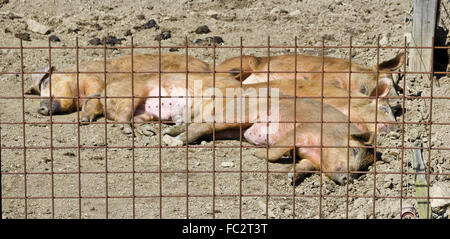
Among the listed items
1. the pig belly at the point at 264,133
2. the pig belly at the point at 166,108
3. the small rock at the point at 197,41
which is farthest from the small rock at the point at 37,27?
the pig belly at the point at 264,133

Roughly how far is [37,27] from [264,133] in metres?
4.88

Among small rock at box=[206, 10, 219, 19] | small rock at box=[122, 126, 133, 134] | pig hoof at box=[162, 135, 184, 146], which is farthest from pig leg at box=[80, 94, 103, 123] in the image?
small rock at box=[206, 10, 219, 19]

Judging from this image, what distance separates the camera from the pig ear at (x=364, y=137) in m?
7.23

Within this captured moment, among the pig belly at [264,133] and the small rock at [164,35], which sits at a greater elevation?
the small rock at [164,35]

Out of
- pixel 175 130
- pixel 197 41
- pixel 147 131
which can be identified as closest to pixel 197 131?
pixel 175 130

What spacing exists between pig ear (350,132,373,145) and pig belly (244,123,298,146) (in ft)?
3.19

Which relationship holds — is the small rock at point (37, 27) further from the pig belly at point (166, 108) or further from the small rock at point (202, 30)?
the pig belly at point (166, 108)

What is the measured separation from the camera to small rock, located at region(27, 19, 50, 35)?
11.4 metres

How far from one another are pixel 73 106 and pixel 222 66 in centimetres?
191

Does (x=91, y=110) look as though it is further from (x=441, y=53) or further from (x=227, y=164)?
(x=441, y=53)

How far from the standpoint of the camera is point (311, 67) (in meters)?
9.73

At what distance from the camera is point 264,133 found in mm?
8156

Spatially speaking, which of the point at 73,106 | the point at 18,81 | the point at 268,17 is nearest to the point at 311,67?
the point at 268,17

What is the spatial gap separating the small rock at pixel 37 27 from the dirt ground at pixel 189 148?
0.32 ft
